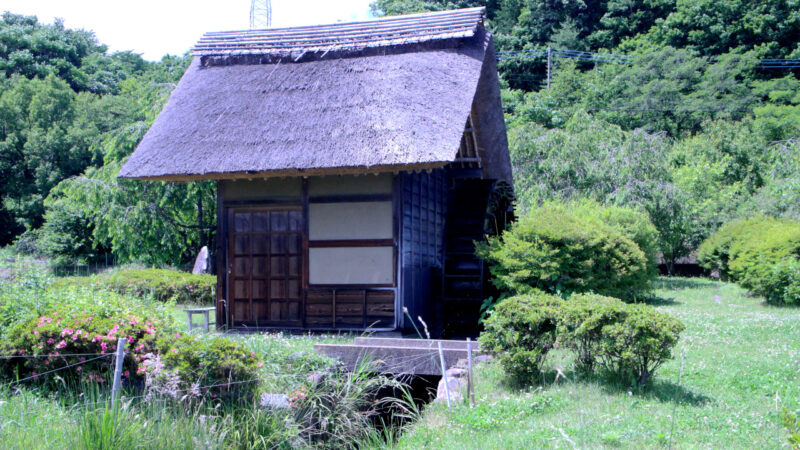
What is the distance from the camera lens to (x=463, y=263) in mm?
12797

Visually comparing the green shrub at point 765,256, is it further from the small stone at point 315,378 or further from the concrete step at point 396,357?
the small stone at point 315,378

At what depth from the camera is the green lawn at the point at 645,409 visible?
4.76m

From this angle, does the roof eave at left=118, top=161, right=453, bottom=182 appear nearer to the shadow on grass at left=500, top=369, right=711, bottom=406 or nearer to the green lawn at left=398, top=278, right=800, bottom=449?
the green lawn at left=398, top=278, right=800, bottom=449

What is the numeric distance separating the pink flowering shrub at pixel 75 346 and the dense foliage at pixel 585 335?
3274 millimetres

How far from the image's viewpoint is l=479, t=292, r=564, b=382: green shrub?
6.30 metres

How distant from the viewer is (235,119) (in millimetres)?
10750

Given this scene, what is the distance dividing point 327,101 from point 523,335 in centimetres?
579

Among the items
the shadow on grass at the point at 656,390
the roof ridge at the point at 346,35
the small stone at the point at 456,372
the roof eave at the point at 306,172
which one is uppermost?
the roof ridge at the point at 346,35

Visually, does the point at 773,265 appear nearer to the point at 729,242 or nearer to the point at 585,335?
the point at 729,242

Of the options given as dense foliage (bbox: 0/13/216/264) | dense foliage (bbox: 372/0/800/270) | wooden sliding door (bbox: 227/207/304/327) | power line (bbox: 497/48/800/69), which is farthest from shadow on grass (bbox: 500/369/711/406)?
power line (bbox: 497/48/800/69)

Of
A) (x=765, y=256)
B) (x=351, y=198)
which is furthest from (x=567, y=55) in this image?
(x=351, y=198)

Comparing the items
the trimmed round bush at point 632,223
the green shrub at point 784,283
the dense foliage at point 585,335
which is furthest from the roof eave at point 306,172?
the green shrub at point 784,283

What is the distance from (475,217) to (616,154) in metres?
8.54

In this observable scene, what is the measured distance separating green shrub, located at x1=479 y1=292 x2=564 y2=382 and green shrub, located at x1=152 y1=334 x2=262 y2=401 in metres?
2.31
